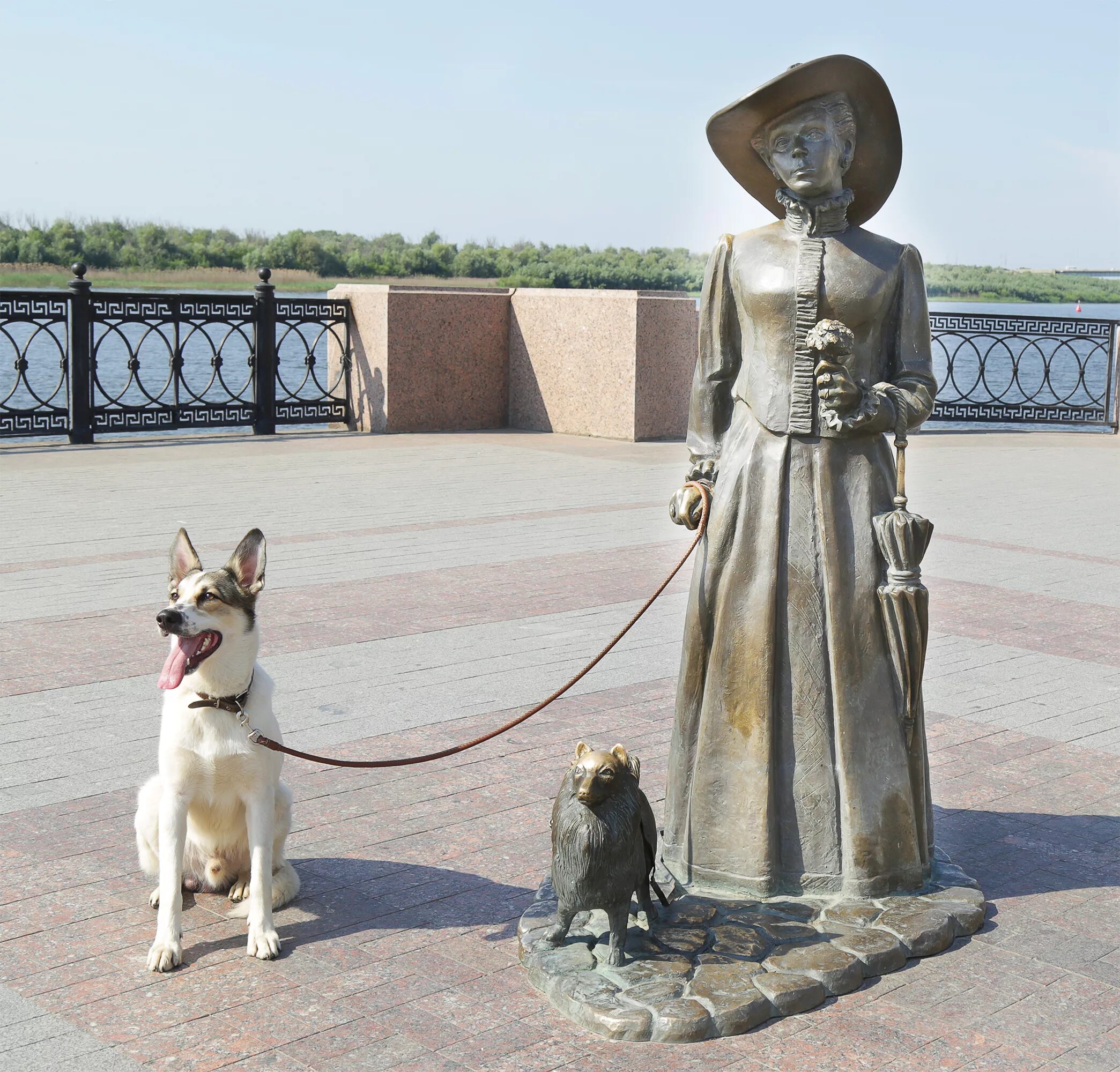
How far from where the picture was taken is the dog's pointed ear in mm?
4020

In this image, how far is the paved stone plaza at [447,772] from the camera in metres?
3.59

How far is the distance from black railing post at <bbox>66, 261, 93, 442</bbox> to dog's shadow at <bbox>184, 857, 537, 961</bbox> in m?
11.4

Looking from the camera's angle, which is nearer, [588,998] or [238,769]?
[588,998]

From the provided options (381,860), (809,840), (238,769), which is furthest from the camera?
(381,860)

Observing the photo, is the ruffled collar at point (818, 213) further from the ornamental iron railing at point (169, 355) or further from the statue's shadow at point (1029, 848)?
the ornamental iron railing at point (169, 355)

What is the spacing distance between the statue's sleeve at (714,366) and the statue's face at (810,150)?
300 millimetres

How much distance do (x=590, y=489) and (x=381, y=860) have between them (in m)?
8.00

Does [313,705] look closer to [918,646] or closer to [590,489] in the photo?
[918,646]

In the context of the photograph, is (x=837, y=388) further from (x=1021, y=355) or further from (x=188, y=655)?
(x=1021, y=355)

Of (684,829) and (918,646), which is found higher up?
(918,646)

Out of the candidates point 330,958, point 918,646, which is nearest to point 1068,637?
point 918,646

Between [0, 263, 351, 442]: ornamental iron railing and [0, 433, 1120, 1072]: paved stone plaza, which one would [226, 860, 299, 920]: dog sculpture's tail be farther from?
[0, 263, 351, 442]: ornamental iron railing

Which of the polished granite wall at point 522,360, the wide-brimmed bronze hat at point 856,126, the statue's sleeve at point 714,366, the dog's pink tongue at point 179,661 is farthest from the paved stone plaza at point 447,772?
the polished granite wall at point 522,360

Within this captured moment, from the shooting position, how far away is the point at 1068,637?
7836mm
